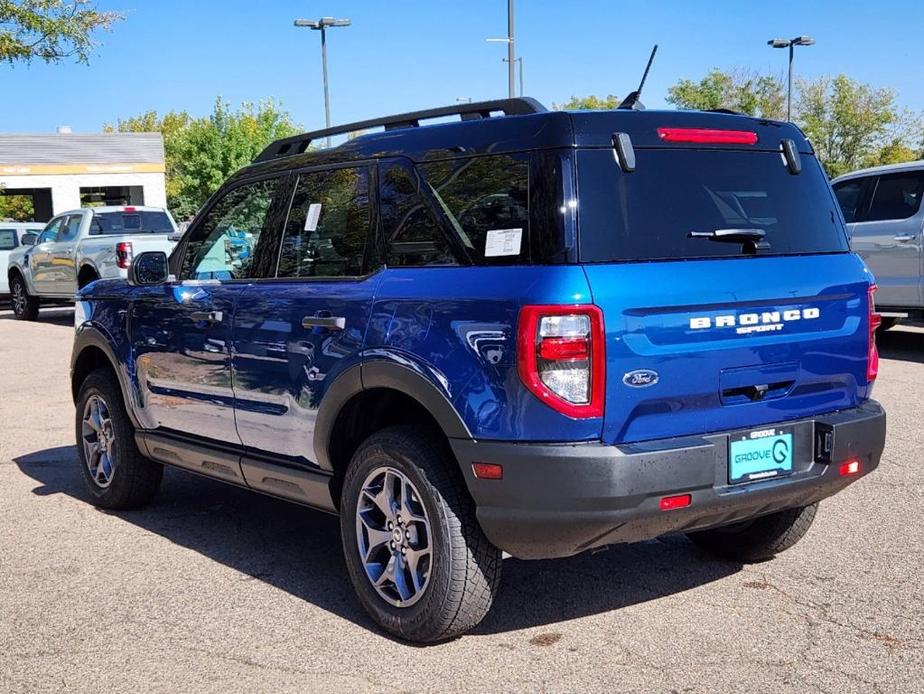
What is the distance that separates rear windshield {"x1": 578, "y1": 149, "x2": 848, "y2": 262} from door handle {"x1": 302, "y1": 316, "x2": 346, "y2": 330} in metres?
1.13

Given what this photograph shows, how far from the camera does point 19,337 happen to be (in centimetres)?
1711

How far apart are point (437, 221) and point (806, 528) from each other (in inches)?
87.4

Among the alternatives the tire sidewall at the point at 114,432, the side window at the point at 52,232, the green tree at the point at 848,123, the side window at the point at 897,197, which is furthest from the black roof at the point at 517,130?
the green tree at the point at 848,123

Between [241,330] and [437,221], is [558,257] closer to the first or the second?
[437,221]

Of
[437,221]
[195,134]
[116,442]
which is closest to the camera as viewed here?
[437,221]

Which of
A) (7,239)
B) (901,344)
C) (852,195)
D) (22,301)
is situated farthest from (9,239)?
(901,344)

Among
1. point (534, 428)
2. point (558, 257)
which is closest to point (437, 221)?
point (558, 257)

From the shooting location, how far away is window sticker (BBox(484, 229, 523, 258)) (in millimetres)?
3877

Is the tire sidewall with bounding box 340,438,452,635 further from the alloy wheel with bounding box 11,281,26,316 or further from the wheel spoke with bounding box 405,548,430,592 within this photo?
the alloy wheel with bounding box 11,281,26,316

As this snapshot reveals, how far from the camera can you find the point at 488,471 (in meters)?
3.81

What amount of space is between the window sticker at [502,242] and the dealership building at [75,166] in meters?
50.9

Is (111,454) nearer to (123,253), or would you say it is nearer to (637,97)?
(637,97)

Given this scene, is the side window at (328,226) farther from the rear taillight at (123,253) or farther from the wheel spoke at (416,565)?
the rear taillight at (123,253)

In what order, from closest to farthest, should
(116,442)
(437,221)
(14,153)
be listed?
(437,221) < (116,442) < (14,153)
